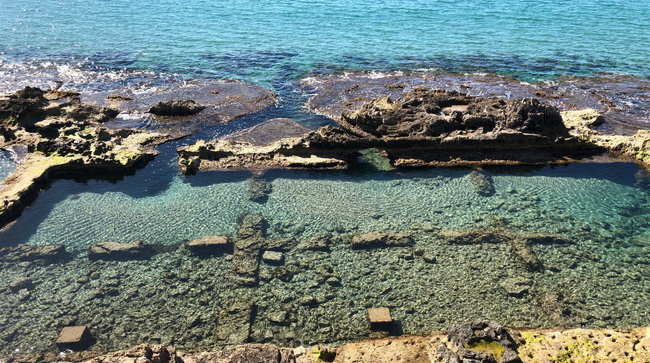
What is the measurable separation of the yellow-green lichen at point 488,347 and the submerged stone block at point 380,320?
1829 mm

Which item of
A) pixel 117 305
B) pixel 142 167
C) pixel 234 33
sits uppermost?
pixel 234 33

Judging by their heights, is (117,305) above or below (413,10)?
below

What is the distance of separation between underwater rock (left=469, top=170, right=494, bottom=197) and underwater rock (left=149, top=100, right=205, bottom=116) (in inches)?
545

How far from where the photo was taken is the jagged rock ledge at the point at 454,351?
299 inches

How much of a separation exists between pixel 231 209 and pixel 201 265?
267cm

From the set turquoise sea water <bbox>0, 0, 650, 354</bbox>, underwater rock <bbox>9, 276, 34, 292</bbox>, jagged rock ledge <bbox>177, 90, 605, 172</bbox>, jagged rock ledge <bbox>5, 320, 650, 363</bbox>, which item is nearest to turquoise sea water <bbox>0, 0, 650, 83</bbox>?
turquoise sea water <bbox>0, 0, 650, 354</bbox>

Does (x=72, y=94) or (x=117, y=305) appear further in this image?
(x=72, y=94)

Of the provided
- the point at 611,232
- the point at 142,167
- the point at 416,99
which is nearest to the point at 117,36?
the point at 142,167

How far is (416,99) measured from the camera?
18.1 m

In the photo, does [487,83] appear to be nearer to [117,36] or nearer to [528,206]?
[528,206]

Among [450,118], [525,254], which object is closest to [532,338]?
[525,254]

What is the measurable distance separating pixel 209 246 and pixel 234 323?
9.54 feet

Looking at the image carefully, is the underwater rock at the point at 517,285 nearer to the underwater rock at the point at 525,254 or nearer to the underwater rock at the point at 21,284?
the underwater rock at the point at 525,254

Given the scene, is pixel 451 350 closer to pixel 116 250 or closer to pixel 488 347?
pixel 488 347
